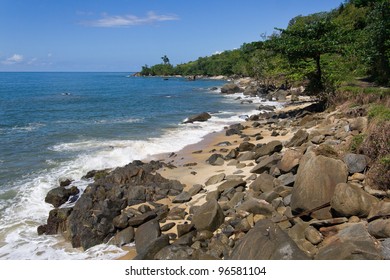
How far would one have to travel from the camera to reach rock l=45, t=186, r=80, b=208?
13.4 meters

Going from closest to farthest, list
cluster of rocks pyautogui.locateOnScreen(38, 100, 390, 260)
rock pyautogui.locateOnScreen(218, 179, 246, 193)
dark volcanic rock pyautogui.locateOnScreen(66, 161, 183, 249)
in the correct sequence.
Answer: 1. cluster of rocks pyautogui.locateOnScreen(38, 100, 390, 260)
2. dark volcanic rock pyautogui.locateOnScreen(66, 161, 183, 249)
3. rock pyautogui.locateOnScreen(218, 179, 246, 193)

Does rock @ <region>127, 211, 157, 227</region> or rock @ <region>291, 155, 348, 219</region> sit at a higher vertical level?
rock @ <region>291, 155, 348, 219</region>

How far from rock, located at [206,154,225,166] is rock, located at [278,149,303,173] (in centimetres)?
476

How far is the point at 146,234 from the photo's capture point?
32.1 feet

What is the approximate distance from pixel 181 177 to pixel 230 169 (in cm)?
224

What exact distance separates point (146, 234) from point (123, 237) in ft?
3.39

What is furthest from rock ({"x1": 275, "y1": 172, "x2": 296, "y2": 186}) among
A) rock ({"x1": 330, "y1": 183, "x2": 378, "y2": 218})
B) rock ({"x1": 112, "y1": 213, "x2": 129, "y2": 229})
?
rock ({"x1": 112, "y1": 213, "x2": 129, "y2": 229})

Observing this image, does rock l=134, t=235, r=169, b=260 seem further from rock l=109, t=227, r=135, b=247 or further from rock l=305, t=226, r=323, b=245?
rock l=305, t=226, r=323, b=245

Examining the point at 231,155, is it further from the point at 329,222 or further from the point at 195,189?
the point at 329,222

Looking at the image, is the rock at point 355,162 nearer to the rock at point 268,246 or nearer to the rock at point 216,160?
the rock at point 268,246

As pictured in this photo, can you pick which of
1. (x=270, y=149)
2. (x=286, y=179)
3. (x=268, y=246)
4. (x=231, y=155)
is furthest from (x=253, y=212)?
(x=231, y=155)

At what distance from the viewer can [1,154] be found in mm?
20609

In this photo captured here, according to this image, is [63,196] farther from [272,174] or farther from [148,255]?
[272,174]
